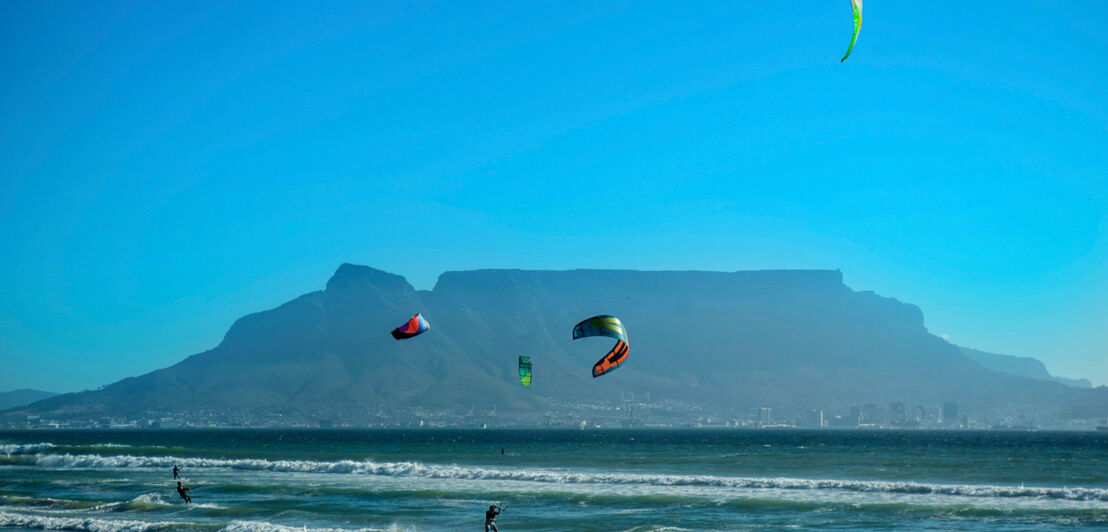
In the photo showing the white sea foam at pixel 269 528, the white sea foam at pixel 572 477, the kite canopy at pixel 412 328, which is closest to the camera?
the white sea foam at pixel 269 528

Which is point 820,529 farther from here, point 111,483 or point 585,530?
point 111,483

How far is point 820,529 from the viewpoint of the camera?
32.2 metres

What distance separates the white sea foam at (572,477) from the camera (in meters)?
42.7

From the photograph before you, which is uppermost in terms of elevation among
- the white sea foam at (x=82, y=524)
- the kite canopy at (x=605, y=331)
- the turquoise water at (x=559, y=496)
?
the kite canopy at (x=605, y=331)

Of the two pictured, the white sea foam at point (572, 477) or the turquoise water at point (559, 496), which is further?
the white sea foam at point (572, 477)

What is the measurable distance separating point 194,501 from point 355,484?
8798 mm

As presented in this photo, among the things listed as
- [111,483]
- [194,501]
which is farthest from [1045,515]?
[111,483]

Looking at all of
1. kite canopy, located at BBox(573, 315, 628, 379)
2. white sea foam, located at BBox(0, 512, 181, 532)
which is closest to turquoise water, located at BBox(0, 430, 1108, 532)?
white sea foam, located at BBox(0, 512, 181, 532)

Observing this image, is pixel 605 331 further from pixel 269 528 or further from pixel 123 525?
pixel 123 525

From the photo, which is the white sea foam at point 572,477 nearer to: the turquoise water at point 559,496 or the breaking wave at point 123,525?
the turquoise water at point 559,496

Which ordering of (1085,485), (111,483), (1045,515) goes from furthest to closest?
(111,483) < (1085,485) < (1045,515)

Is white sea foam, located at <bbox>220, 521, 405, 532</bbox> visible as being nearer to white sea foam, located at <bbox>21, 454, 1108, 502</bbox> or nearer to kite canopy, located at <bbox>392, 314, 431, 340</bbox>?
kite canopy, located at <bbox>392, 314, 431, 340</bbox>

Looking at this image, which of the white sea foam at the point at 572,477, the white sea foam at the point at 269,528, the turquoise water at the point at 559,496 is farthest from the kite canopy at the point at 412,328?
the white sea foam at the point at 572,477

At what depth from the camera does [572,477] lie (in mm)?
50375
